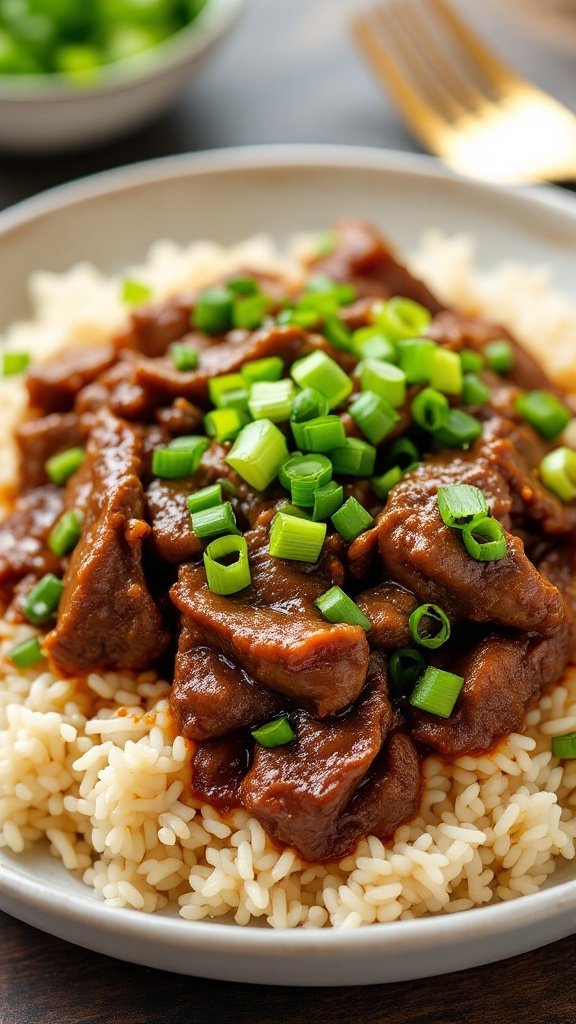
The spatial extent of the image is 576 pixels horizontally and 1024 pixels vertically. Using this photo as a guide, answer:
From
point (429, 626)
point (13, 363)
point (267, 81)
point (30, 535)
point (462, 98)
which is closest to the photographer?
point (429, 626)

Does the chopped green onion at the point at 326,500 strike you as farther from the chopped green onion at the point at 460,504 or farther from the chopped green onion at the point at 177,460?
the chopped green onion at the point at 177,460

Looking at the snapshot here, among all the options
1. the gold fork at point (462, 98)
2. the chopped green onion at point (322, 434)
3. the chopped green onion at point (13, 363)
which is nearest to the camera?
the chopped green onion at point (322, 434)

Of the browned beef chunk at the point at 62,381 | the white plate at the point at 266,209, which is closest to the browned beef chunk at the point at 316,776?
the browned beef chunk at the point at 62,381

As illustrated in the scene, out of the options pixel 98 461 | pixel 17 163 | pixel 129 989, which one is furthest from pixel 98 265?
pixel 129 989

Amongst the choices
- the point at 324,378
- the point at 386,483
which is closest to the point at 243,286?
the point at 324,378

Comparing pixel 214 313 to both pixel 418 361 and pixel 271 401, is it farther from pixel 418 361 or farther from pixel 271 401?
pixel 418 361

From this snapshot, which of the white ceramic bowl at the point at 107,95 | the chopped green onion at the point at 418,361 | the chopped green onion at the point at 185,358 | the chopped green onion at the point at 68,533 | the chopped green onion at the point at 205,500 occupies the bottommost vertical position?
the chopped green onion at the point at 418,361

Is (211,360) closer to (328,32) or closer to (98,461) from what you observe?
(98,461)
